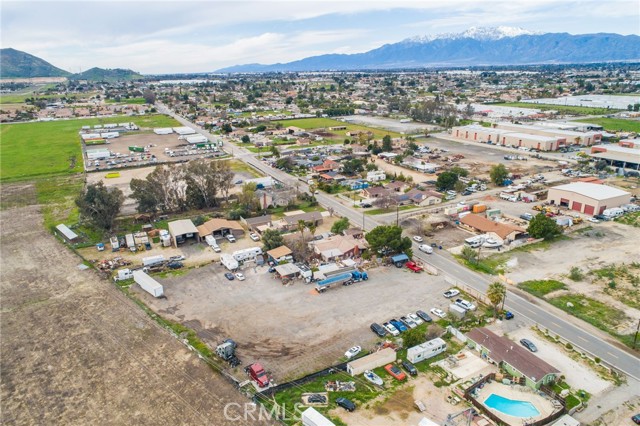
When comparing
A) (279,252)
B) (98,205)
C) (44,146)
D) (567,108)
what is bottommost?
(279,252)

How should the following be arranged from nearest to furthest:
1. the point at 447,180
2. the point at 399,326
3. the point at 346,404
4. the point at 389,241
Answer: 1. the point at 346,404
2. the point at 399,326
3. the point at 389,241
4. the point at 447,180

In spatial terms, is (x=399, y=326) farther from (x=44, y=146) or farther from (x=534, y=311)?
(x=44, y=146)

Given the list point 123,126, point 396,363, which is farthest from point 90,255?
point 123,126

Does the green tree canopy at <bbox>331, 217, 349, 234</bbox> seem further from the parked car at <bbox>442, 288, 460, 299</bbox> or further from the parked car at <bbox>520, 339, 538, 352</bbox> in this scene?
the parked car at <bbox>520, 339, 538, 352</bbox>

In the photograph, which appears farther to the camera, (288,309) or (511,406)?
(288,309)

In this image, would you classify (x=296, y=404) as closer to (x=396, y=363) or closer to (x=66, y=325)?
(x=396, y=363)

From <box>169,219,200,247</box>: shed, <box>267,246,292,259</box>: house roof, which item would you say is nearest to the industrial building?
<box>267,246,292,259</box>: house roof

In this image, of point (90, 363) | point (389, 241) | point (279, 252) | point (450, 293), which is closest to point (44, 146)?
point (279, 252)
